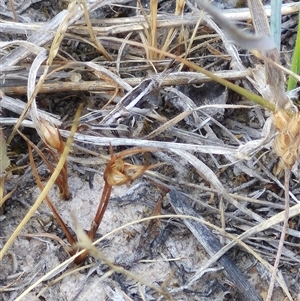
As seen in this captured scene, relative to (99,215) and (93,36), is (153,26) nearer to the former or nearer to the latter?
(93,36)

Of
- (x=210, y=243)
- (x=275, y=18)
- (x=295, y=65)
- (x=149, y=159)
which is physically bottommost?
(x=210, y=243)

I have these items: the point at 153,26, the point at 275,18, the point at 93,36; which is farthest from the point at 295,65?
the point at 93,36

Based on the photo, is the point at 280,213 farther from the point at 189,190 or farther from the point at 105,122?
the point at 105,122

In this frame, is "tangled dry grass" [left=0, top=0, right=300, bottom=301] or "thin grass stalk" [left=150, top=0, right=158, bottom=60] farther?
"thin grass stalk" [left=150, top=0, right=158, bottom=60]

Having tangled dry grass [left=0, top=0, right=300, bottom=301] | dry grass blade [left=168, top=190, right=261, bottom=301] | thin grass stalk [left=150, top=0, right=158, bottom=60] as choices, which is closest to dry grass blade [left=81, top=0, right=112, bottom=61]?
tangled dry grass [left=0, top=0, right=300, bottom=301]

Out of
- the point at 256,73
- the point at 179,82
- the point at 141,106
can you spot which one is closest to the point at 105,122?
the point at 141,106

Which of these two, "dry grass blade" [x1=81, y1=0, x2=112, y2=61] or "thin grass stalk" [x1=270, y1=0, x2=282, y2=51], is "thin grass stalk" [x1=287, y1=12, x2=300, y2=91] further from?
"dry grass blade" [x1=81, y1=0, x2=112, y2=61]

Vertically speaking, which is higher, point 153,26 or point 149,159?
point 153,26

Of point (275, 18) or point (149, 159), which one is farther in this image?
point (149, 159)
